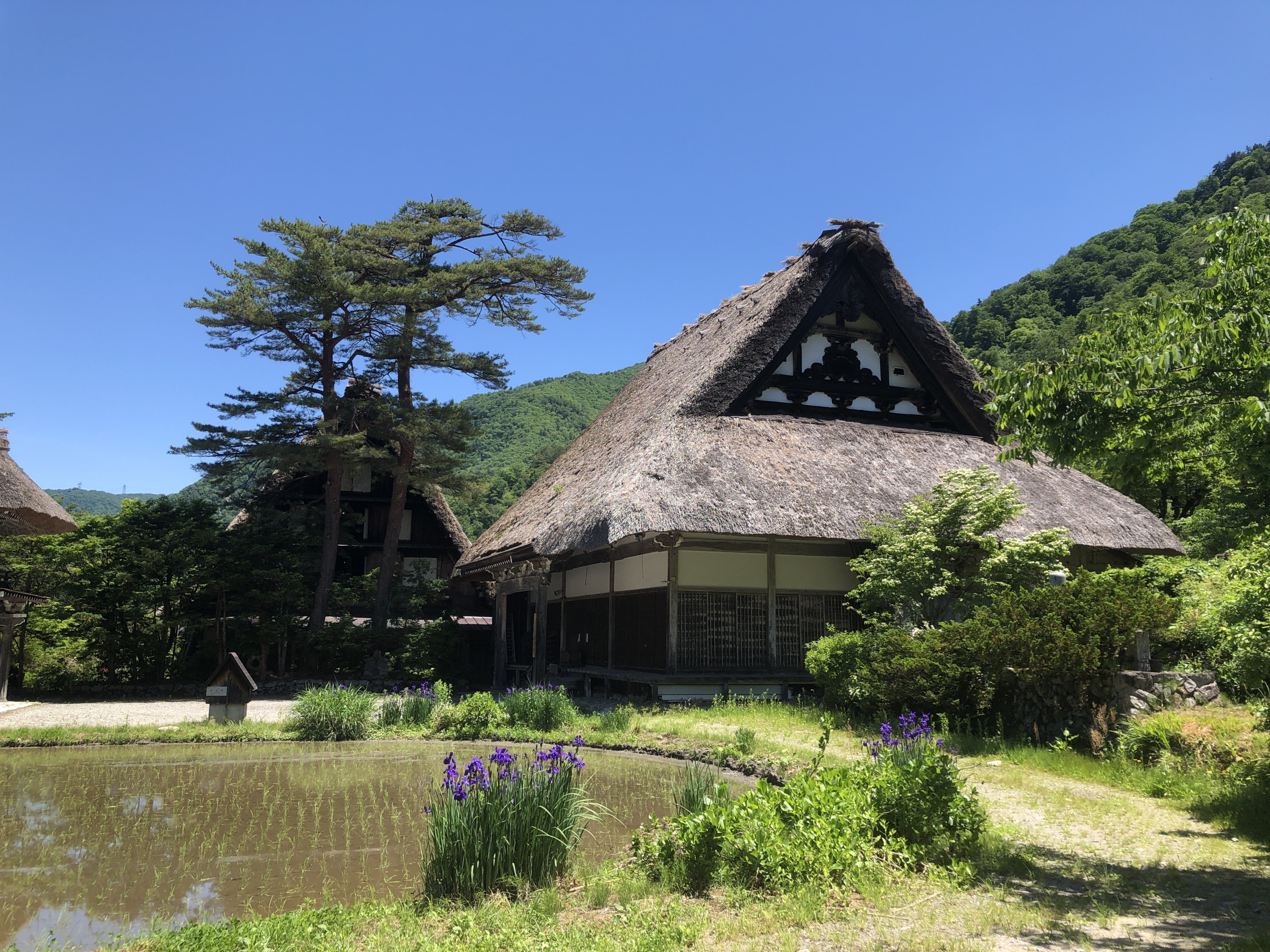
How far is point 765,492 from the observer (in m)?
12.5

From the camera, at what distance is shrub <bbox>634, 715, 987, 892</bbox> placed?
4.46 metres

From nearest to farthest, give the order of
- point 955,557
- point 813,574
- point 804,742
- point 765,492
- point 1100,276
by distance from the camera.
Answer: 1. point 804,742
2. point 955,557
3. point 765,492
4. point 813,574
5. point 1100,276

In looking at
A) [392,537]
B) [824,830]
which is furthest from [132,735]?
[392,537]

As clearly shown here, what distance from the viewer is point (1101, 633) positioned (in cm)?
738

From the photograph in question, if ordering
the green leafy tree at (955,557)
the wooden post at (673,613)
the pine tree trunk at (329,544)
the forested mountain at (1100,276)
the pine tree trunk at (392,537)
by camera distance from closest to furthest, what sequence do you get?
the green leafy tree at (955,557) < the wooden post at (673,613) < the pine tree trunk at (329,544) < the pine tree trunk at (392,537) < the forested mountain at (1100,276)

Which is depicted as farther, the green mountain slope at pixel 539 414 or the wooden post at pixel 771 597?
the green mountain slope at pixel 539 414

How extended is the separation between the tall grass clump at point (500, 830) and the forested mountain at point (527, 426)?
34659 millimetres

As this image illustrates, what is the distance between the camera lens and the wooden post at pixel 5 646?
46.0ft

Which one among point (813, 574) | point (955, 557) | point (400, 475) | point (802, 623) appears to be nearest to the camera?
point (955, 557)

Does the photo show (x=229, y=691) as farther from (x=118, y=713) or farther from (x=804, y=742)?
(x=804, y=742)

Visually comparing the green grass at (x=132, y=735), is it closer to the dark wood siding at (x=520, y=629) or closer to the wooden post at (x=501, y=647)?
the wooden post at (x=501, y=647)

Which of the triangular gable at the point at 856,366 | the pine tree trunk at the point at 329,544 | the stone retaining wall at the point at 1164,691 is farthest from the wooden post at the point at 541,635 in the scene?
the stone retaining wall at the point at 1164,691

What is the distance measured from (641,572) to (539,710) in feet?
13.1

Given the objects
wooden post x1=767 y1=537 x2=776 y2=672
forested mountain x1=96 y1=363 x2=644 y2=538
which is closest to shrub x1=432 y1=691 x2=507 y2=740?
wooden post x1=767 y1=537 x2=776 y2=672
